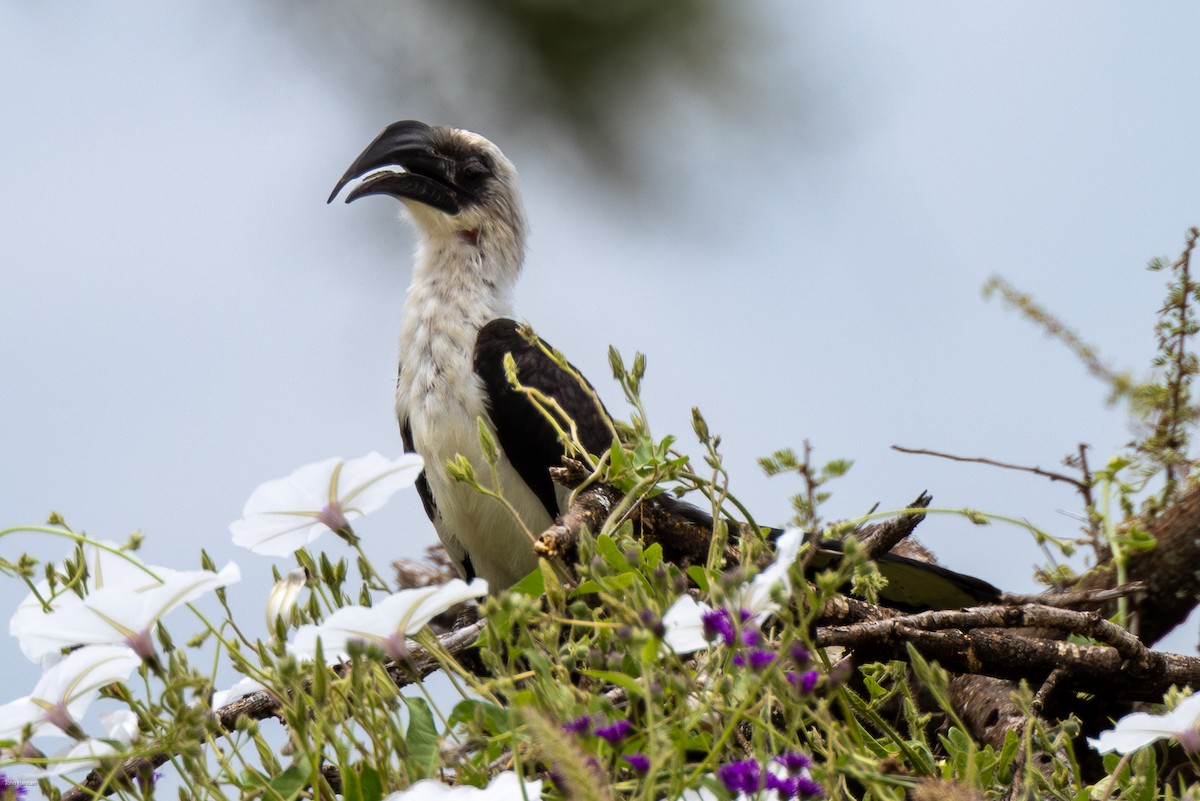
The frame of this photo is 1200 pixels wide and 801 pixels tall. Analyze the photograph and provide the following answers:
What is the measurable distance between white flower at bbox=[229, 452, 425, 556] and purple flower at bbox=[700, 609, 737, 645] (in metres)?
0.40

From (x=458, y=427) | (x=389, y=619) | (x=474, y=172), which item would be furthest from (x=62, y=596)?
(x=474, y=172)

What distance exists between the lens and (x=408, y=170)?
4.45m

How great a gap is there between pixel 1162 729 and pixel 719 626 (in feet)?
1.75

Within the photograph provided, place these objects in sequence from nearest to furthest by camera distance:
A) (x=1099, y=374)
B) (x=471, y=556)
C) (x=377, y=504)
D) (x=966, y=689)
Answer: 1. (x=377, y=504)
2. (x=966, y=689)
3. (x=1099, y=374)
4. (x=471, y=556)

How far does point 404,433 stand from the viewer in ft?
13.0

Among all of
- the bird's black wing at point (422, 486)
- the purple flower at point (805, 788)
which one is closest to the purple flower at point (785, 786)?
the purple flower at point (805, 788)

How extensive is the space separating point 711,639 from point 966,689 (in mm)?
1889

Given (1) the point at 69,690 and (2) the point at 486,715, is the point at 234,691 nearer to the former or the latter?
(1) the point at 69,690

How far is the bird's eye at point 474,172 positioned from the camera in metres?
4.57

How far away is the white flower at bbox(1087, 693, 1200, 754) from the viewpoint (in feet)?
4.44

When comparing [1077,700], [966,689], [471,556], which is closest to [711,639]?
[1077,700]

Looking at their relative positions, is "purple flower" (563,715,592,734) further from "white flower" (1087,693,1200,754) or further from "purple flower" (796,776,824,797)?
"white flower" (1087,693,1200,754)

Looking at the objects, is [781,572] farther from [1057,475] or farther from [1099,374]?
[1099,374]

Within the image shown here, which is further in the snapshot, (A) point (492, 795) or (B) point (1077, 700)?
(B) point (1077, 700)
